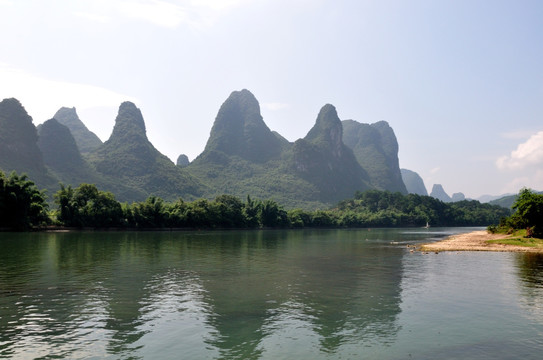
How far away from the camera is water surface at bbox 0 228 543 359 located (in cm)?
1752

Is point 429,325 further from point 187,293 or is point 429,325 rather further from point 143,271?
point 143,271

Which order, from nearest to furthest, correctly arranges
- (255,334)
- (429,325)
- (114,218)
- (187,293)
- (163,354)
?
(163,354)
(255,334)
(429,325)
(187,293)
(114,218)

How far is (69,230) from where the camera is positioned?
4616 inches

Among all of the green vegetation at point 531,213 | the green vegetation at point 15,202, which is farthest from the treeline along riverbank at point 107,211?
the green vegetation at point 531,213

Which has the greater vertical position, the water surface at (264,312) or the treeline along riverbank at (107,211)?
the treeline along riverbank at (107,211)

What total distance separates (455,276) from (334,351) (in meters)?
28.1

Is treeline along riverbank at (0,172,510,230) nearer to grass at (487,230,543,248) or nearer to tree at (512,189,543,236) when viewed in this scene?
grass at (487,230,543,248)

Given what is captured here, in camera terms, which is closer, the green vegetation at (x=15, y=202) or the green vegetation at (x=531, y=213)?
the green vegetation at (x=531, y=213)

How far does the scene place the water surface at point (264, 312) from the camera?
1752cm

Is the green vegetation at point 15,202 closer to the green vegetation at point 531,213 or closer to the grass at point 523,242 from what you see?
the grass at point 523,242

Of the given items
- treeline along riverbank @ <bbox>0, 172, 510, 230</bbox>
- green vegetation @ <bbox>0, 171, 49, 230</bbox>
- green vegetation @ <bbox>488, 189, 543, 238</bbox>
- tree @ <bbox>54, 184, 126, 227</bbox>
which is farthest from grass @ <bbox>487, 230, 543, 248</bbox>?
green vegetation @ <bbox>0, 171, 49, 230</bbox>

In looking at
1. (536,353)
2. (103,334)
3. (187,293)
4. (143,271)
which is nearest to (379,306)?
(536,353)

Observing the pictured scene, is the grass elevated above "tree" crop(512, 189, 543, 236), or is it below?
below

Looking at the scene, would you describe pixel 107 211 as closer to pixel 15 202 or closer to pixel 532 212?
pixel 15 202
